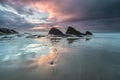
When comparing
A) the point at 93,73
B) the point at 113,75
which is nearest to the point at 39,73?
the point at 93,73

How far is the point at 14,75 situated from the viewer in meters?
5.00

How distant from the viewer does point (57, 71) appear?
5500mm

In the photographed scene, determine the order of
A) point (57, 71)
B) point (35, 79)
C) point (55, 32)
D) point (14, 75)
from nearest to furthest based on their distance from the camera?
point (35, 79), point (14, 75), point (57, 71), point (55, 32)

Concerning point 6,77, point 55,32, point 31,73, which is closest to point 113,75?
point 31,73

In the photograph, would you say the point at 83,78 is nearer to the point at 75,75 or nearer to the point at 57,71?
the point at 75,75

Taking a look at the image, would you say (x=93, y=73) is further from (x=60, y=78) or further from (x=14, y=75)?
(x=14, y=75)

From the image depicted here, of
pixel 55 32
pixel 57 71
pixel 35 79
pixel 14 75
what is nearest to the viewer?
pixel 35 79

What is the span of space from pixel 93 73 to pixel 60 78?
64.9 inches

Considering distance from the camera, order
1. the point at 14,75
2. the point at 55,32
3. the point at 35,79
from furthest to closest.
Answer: the point at 55,32
the point at 14,75
the point at 35,79

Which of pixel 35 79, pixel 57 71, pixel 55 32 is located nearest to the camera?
pixel 35 79

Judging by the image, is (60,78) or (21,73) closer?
(60,78)

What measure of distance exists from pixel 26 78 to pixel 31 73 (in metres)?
0.55

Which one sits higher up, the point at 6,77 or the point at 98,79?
the point at 6,77

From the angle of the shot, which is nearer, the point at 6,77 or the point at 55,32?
the point at 6,77
